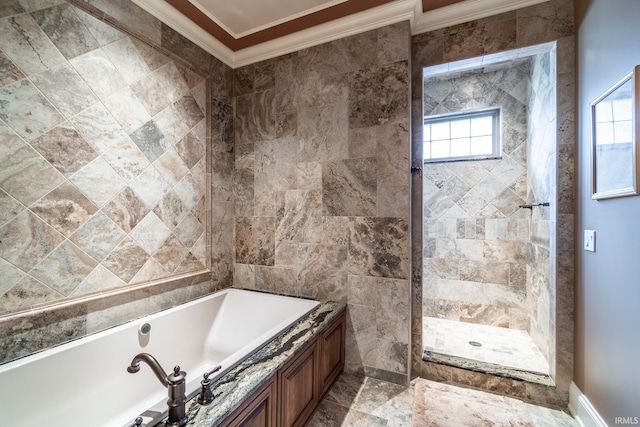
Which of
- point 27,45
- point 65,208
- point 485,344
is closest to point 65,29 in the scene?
point 27,45

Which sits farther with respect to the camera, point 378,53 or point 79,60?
point 378,53

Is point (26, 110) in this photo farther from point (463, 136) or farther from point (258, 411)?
point (463, 136)

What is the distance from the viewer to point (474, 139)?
3.00 metres

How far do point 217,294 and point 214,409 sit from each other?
139 centimetres

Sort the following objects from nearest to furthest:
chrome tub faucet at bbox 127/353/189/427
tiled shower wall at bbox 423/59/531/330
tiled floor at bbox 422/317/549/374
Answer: chrome tub faucet at bbox 127/353/189/427
tiled floor at bbox 422/317/549/374
tiled shower wall at bbox 423/59/531/330

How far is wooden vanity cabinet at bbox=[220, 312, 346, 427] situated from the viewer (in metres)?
1.10

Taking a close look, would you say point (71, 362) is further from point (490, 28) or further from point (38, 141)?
point (490, 28)

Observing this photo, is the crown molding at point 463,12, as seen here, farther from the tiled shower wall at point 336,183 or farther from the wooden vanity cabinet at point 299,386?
the wooden vanity cabinet at point 299,386

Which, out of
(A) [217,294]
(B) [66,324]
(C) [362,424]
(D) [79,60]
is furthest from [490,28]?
(B) [66,324]

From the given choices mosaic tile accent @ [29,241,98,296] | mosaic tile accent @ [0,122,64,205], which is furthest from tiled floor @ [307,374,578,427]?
mosaic tile accent @ [0,122,64,205]

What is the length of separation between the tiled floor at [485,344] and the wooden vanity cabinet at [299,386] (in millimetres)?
885

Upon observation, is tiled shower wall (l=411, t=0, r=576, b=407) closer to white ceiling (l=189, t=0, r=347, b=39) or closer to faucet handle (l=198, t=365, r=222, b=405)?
white ceiling (l=189, t=0, r=347, b=39)

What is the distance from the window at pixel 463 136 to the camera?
2.91 meters

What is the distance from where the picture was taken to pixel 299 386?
1.45 metres
